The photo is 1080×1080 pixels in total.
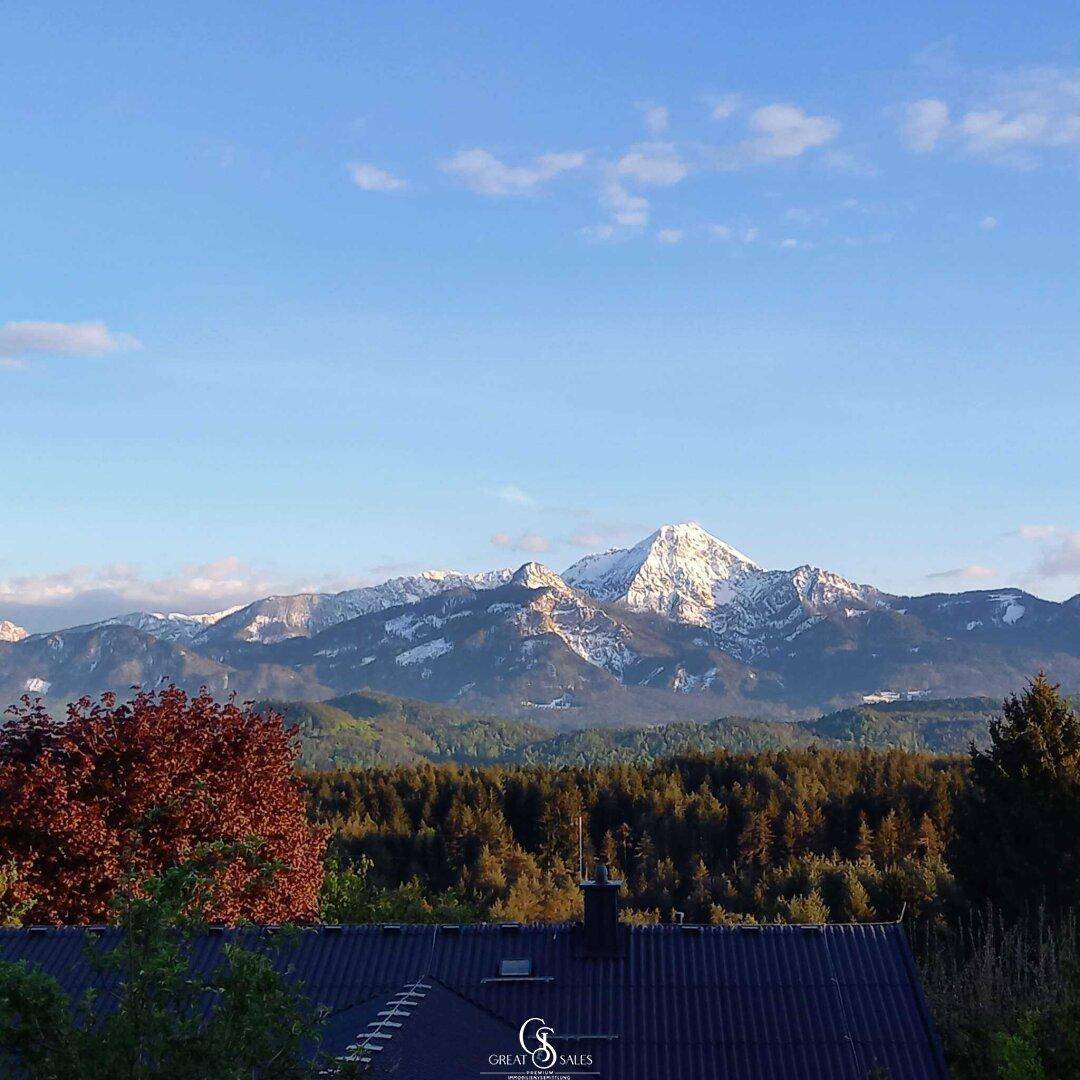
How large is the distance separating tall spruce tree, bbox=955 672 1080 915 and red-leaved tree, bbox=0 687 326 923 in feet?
65.1

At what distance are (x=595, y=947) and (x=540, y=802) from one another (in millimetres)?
60080

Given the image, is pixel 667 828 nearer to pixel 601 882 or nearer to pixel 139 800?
pixel 139 800

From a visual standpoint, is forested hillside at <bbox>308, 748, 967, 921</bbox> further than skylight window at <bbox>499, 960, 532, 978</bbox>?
Yes

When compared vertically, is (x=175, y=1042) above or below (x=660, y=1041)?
above

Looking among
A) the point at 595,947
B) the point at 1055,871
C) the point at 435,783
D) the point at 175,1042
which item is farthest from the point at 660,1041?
the point at 435,783

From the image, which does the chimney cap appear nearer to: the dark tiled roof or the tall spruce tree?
the dark tiled roof

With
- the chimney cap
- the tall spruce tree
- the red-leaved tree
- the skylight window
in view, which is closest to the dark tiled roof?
the skylight window

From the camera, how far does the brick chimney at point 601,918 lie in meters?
18.9

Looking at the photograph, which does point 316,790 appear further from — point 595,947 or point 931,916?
point 595,947

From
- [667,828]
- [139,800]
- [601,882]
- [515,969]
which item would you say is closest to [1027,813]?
[601,882]

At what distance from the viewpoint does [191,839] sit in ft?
87.9

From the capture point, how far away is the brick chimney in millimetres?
18875

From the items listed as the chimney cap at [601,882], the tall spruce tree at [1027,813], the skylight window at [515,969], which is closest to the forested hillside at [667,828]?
the tall spruce tree at [1027,813]

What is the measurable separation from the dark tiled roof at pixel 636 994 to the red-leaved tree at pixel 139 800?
238 inches
